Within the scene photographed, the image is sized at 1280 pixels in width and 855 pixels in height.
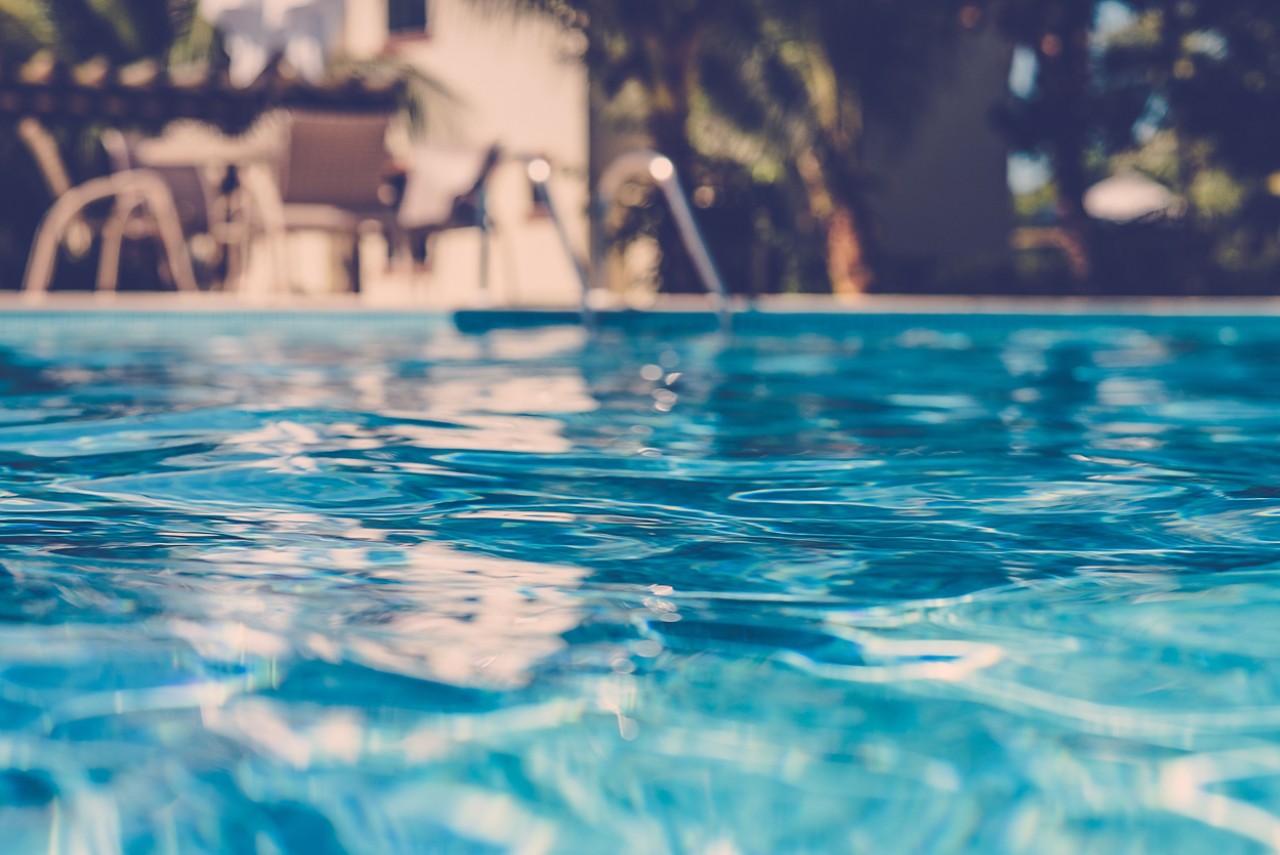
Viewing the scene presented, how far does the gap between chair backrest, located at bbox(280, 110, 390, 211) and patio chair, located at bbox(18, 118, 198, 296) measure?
795 mm

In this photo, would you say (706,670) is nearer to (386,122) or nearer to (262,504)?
(262,504)

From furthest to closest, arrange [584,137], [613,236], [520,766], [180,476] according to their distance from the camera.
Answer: [584,137] → [613,236] → [180,476] → [520,766]

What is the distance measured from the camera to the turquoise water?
158cm

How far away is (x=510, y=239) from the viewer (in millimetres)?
17609

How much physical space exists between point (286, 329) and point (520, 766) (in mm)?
8533

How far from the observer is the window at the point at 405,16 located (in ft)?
61.2

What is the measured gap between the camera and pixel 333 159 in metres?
10.6

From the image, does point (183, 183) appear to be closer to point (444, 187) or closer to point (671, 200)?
point (444, 187)

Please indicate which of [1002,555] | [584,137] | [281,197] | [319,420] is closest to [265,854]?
[1002,555]

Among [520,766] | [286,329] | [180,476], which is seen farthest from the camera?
[286,329]

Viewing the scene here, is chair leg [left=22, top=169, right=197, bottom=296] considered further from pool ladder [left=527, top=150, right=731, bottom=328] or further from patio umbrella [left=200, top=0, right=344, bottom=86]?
pool ladder [left=527, top=150, right=731, bottom=328]

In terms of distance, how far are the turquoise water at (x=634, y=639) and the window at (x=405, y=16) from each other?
14700 millimetres

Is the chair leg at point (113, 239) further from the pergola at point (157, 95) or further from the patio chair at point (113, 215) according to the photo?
the pergola at point (157, 95)

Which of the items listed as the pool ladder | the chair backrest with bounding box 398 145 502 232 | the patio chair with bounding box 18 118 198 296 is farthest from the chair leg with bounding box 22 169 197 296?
the pool ladder
